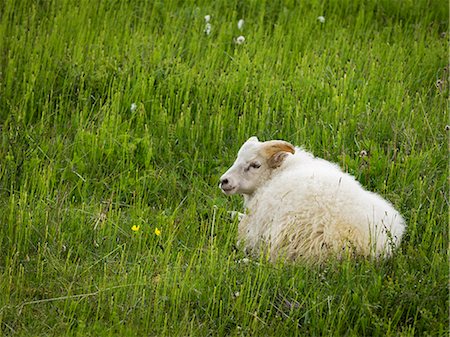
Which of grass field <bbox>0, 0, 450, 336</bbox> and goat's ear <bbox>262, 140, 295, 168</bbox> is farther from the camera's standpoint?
goat's ear <bbox>262, 140, 295, 168</bbox>

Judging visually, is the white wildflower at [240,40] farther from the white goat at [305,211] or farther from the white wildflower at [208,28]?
the white goat at [305,211]

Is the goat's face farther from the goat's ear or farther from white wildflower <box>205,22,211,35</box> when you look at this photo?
white wildflower <box>205,22,211,35</box>

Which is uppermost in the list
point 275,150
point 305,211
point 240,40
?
point 240,40

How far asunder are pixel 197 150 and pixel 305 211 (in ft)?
6.57

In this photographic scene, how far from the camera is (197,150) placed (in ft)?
26.3

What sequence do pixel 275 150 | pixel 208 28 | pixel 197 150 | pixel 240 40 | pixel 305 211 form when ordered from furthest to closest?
pixel 208 28
pixel 240 40
pixel 197 150
pixel 275 150
pixel 305 211

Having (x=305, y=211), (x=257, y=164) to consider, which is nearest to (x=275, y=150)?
(x=257, y=164)

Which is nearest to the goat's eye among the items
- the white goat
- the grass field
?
the white goat

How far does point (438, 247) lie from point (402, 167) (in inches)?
59.0

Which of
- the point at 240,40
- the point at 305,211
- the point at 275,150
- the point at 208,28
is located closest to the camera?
the point at 305,211

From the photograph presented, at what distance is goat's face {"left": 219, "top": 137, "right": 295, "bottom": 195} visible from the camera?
23.0 ft

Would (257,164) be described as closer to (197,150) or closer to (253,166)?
(253,166)

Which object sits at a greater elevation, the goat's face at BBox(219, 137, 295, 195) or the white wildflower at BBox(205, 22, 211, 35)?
the white wildflower at BBox(205, 22, 211, 35)

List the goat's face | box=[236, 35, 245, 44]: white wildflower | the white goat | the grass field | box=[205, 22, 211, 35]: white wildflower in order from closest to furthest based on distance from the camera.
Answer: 1. the grass field
2. the white goat
3. the goat's face
4. box=[236, 35, 245, 44]: white wildflower
5. box=[205, 22, 211, 35]: white wildflower
